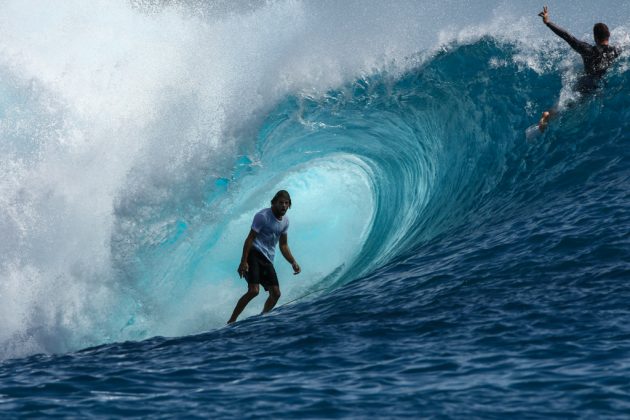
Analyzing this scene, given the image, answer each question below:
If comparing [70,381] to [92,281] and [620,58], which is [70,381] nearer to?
[92,281]

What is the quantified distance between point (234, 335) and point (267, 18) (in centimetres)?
928

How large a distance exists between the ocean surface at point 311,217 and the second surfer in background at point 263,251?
972 millimetres

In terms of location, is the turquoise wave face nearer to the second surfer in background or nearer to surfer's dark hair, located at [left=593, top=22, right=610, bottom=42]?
surfer's dark hair, located at [left=593, top=22, right=610, bottom=42]

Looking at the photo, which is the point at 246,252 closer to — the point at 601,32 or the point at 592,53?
the point at 592,53

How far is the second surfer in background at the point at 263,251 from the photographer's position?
9.68 meters

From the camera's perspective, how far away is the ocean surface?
18.7ft

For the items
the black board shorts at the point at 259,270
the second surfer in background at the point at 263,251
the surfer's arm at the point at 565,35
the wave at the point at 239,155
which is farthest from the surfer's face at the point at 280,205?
the surfer's arm at the point at 565,35

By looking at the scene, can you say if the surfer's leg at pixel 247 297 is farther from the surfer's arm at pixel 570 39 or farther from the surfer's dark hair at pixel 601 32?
the surfer's dark hair at pixel 601 32

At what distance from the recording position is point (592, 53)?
37.9 feet

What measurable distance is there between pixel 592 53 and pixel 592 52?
1 centimetres

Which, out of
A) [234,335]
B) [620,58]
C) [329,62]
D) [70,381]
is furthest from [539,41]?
[70,381]

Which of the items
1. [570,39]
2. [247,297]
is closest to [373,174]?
[570,39]

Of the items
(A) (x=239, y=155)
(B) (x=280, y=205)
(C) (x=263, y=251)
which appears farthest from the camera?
(A) (x=239, y=155)

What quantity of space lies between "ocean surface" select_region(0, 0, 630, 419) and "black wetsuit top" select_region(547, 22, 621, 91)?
27cm
